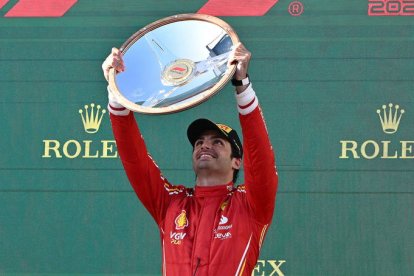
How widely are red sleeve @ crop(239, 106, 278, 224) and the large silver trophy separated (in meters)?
0.14

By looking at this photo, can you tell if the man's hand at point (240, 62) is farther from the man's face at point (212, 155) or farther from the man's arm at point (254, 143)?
the man's face at point (212, 155)

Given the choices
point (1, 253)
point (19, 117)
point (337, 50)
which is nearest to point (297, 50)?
point (337, 50)

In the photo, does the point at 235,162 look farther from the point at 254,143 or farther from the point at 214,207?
the point at 254,143

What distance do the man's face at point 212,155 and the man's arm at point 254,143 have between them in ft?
0.49

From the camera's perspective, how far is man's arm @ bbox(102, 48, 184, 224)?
2.53 m

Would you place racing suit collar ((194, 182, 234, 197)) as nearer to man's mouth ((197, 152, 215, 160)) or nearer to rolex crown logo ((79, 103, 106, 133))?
man's mouth ((197, 152, 215, 160))

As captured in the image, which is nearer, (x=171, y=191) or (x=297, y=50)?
(x=171, y=191)

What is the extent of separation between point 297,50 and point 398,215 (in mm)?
661

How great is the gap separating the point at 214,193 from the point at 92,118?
85 centimetres

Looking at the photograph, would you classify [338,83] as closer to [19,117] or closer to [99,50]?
[99,50]

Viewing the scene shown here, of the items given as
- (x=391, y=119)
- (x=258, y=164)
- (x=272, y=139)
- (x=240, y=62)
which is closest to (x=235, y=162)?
(x=258, y=164)

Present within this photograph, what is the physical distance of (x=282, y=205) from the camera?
3.15 meters

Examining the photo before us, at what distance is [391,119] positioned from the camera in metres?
3.16

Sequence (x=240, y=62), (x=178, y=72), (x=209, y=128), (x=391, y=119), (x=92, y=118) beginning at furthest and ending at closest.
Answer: (x=92, y=118)
(x=391, y=119)
(x=209, y=128)
(x=178, y=72)
(x=240, y=62)
